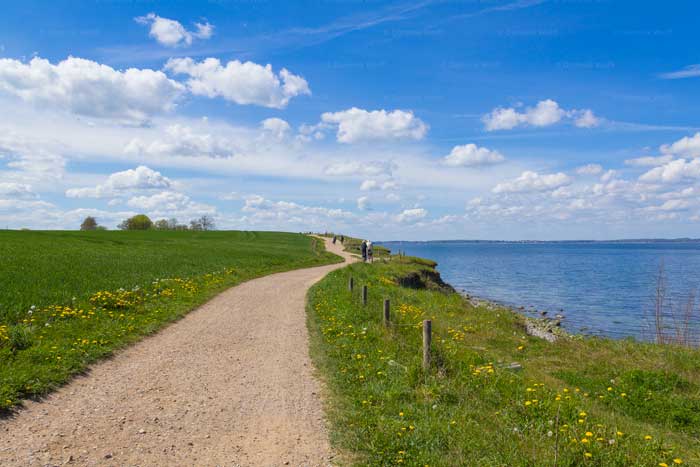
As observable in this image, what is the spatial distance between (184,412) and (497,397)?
5.76 meters

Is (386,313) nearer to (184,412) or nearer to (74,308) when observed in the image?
(184,412)

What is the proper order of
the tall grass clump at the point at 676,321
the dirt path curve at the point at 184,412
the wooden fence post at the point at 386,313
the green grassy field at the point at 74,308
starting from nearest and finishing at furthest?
the dirt path curve at the point at 184,412 → the green grassy field at the point at 74,308 → the wooden fence post at the point at 386,313 → the tall grass clump at the point at 676,321

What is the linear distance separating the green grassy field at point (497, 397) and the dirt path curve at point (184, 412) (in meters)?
0.74

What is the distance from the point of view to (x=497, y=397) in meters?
9.16

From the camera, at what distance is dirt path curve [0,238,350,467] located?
6.78m

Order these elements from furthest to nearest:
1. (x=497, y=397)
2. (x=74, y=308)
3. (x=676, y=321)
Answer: (x=676, y=321), (x=74, y=308), (x=497, y=397)

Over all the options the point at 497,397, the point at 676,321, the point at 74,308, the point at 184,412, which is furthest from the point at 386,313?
the point at 676,321

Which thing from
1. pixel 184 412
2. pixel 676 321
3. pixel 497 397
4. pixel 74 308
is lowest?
pixel 676 321

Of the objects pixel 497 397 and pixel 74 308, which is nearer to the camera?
pixel 497 397

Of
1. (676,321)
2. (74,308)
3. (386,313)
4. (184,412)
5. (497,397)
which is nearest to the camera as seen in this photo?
(184,412)

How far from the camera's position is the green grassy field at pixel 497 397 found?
6871mm

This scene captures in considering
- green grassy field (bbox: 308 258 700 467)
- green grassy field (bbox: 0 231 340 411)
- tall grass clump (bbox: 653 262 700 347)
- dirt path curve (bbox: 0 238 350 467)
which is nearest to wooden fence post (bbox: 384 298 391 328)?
green grassy field (bbox: 308 258 700 467)

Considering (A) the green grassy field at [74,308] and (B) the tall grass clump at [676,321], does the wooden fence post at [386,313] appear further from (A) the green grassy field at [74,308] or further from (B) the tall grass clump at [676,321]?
(B) the tall grass clump at [676,321]

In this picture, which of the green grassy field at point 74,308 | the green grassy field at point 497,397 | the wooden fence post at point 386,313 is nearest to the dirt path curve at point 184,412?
the green grassy field at point 74,308
